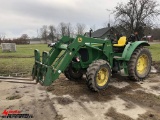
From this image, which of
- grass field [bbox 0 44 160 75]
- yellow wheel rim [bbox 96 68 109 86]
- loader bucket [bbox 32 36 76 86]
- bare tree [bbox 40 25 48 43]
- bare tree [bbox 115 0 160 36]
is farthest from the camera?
bare tree [bbox 40 25 48 43]

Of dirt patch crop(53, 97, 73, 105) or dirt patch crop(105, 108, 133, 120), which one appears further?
dirt patch crop(53, 97, 73, 105)

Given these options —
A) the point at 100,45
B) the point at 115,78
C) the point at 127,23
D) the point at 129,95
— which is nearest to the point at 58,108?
the point at 129,95

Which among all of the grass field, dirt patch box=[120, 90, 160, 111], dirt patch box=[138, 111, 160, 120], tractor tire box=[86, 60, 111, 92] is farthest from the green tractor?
the grass field

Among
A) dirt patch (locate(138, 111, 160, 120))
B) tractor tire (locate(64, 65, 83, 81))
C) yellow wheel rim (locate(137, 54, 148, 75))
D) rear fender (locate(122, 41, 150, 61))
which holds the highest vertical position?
rear fender (locate(122, 41, 150, 61))

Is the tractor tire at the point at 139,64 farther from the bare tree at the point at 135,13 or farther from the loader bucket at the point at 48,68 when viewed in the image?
the bare tree at the point at 135,13

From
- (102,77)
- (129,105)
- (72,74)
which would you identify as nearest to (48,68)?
(102,77)

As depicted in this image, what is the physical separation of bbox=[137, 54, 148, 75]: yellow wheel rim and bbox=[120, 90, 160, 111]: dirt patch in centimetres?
185

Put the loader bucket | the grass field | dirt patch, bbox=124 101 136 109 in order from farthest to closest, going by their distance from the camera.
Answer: the grass field
the loader bucket
dirt patch, bbox=124 101 136 109

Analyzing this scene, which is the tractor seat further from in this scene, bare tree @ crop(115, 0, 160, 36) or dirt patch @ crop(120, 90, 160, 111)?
bare tree @ crop(115, 0, 160, 36)

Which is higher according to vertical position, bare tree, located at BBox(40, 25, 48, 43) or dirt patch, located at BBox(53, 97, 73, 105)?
Result: bare tree, located at BBox(40, 25, 48, 43)

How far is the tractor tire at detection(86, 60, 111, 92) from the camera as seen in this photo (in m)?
6.22

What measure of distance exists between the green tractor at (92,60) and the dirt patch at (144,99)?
32.3 inches

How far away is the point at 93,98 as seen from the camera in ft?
20.0

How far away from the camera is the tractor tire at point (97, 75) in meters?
6.22
